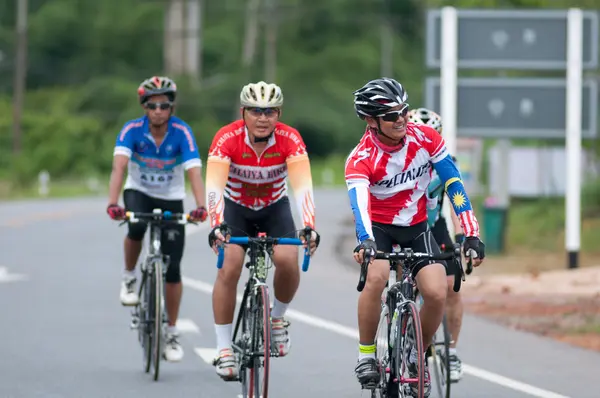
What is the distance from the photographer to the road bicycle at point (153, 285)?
10570mm

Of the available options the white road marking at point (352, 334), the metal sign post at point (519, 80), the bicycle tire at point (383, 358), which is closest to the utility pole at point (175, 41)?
the metal sign post at point (519, 80)

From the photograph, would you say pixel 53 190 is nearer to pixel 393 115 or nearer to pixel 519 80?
pixel 519 80

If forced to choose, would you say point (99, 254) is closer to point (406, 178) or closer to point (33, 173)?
point (406, 178)

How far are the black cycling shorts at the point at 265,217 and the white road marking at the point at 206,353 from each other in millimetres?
1998

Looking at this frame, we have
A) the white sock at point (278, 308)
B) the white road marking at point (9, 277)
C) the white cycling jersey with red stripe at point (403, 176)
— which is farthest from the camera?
the white road marking at point (9, 277)

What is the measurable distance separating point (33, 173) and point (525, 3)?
30.5 m

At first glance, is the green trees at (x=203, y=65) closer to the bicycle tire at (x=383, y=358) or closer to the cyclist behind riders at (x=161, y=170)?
the cyclist behind riders at (x=161, y=170)

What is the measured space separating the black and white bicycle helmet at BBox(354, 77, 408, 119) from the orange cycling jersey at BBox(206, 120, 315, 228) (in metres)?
1.17

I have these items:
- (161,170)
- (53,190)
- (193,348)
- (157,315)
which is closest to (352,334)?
(193,348)

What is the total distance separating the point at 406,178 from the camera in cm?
833

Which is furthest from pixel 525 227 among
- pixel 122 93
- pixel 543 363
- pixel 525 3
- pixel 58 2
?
pixel 58 2

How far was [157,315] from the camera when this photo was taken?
1047cm

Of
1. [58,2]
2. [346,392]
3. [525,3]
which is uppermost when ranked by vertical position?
[58,2]

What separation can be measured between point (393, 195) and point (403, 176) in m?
0.15
